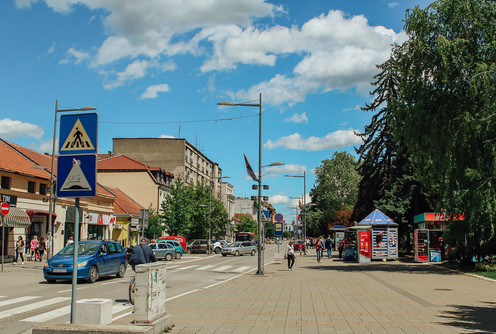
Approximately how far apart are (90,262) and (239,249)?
34.9 metres

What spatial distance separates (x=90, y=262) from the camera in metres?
Result: 19.0

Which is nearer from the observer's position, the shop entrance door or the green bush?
the green bush

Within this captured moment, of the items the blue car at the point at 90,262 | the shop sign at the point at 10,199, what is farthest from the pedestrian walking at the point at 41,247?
the blue car at the point at 90,262

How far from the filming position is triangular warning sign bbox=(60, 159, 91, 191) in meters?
6.91

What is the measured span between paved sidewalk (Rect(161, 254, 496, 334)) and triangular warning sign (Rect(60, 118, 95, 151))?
3803 mm

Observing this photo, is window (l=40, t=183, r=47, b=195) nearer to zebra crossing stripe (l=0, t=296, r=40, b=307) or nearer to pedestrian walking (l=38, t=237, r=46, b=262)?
pedestrian walking (l=38, t=237, r=46, b=262)

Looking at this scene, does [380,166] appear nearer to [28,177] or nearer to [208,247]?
[208,247]

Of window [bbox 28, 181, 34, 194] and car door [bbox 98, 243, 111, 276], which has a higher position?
window [bbox 28, 181, 34, 194]

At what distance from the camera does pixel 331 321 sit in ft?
32.8

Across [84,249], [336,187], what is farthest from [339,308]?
[336,187]

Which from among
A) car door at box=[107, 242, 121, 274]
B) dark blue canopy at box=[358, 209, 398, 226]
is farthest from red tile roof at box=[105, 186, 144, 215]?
car door at box=[107, 242, 121, 274]

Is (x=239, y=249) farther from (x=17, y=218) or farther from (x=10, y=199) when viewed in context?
(x=10, y=199)

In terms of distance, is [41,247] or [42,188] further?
[42,188]

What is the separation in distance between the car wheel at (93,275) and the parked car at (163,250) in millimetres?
19303
